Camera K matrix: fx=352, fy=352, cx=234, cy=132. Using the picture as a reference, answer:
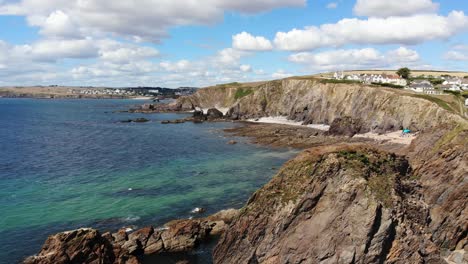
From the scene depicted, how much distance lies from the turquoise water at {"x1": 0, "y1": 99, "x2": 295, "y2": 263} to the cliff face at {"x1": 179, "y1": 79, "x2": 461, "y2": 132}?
38.8 metres

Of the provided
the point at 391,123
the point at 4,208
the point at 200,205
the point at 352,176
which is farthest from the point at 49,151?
the point at 391,123

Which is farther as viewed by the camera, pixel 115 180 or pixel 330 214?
pixel 115 180

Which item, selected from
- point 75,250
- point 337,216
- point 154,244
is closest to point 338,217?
point 337,216

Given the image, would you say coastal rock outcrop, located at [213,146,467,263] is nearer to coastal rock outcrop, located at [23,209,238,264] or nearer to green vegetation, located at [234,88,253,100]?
coastal rock outcrop, located at [23,209,238,264]

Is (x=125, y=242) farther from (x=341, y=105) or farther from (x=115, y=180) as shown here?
(x=341, y=105)

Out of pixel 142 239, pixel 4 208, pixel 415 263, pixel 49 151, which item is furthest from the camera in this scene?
pixel 49 151

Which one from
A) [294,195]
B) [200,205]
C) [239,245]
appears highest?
[294,195]

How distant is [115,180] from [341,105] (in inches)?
3412

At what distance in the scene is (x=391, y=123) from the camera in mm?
99438

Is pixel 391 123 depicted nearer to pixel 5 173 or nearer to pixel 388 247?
pixel 388 247

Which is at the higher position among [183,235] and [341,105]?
[341,105]

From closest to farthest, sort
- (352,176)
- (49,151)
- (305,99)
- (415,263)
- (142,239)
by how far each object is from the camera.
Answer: (415,263), (352,176), (142,239), (49,151), (305,99)

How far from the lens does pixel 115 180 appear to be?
57719 mm

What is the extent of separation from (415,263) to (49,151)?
8449cm
